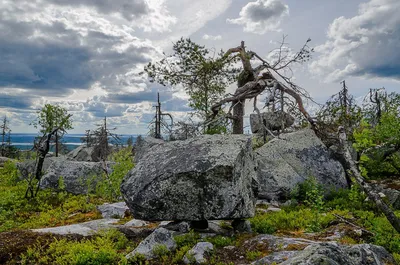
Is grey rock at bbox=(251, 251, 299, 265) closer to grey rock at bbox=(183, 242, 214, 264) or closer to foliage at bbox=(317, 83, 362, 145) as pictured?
grey rock at bbox=(183, 242, 214, 264)

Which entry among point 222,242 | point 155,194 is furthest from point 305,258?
→ point 155,194

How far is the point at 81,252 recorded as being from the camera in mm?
→ 7879

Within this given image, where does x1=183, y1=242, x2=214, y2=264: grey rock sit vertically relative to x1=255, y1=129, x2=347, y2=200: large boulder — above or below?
below

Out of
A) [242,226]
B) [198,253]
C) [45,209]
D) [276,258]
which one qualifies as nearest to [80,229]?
[198,253]

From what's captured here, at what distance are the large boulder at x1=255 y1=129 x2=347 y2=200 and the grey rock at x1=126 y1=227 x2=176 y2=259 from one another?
7938 millimetres

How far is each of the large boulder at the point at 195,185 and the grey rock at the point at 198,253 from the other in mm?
998

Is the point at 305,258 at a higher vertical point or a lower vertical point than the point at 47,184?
higher

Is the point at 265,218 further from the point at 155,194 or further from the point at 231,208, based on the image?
the point at 155,194

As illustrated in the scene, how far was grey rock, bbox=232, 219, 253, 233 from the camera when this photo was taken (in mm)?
9791

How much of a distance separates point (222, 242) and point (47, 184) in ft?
56.5

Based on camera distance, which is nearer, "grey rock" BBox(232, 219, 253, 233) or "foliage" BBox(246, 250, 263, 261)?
"foliage" BBox(246, 250, 263, 261)

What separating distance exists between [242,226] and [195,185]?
2191 millimetres

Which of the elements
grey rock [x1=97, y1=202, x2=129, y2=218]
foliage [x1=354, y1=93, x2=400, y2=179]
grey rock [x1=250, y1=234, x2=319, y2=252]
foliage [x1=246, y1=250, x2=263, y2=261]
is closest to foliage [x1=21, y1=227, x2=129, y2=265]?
foliage [x1=246, y1=250, x2=263, y2=261]

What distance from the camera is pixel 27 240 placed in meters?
9.55
